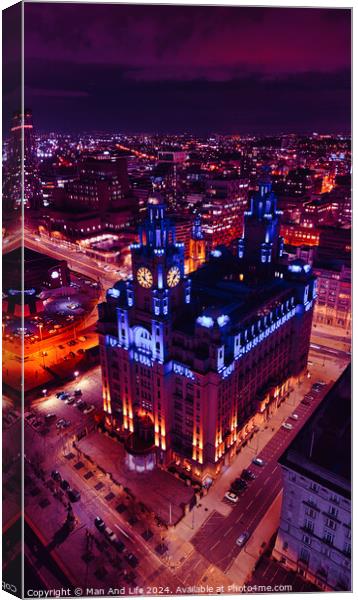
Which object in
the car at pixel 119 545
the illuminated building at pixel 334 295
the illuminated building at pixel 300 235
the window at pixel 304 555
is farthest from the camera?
the illuminated building at pixel 300 235

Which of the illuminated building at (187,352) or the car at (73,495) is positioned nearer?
the car at (73,495)

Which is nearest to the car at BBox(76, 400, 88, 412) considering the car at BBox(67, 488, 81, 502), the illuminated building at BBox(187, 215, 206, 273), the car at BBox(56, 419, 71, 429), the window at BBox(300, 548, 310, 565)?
the car at BBox(56, 419, 71, 429)

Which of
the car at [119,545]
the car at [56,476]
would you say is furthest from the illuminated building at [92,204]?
the car at [119,545]

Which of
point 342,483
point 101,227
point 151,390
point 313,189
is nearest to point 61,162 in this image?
point 101,227

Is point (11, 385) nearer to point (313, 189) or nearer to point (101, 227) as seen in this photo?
point (101, 227)

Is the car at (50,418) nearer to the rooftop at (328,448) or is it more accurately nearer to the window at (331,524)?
the rooftop at (328,448)

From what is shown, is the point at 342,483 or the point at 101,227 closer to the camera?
the point at 342,483

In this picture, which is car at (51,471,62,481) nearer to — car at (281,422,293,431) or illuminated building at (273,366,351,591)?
illuminated building at (273,366,351,591)
